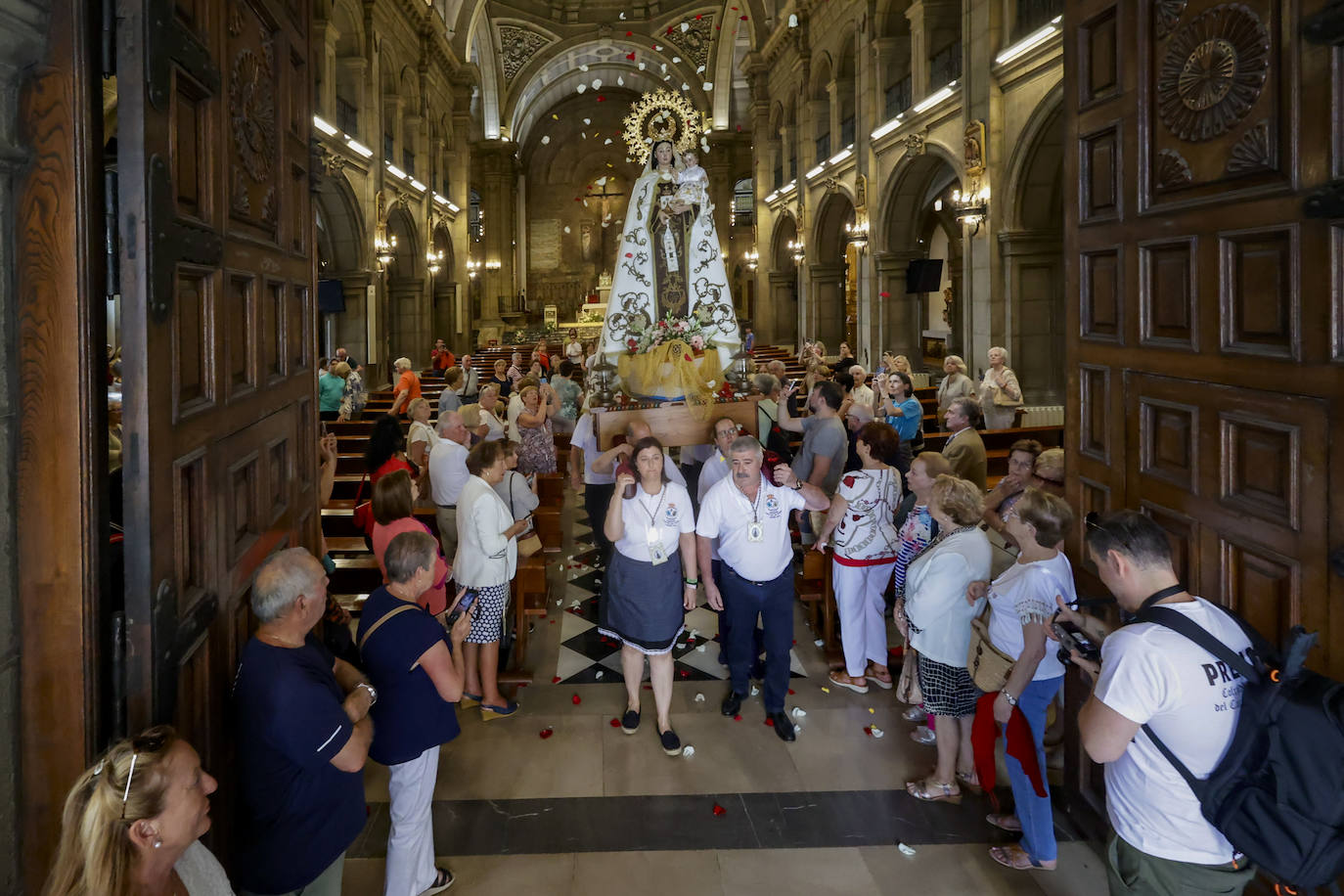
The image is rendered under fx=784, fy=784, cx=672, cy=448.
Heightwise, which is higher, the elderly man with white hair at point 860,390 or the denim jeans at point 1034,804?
the elderly man with white hair at point 860,390

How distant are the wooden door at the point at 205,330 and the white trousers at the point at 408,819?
61 cm

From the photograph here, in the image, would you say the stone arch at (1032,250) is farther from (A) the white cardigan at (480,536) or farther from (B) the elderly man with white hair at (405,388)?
(A) the white cardigan at (480,536)

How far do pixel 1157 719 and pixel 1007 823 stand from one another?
159cm

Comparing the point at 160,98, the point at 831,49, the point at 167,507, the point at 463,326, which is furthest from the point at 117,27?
the point at 463,326

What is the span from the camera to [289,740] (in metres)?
2.11

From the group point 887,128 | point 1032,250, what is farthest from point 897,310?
point 1032,250

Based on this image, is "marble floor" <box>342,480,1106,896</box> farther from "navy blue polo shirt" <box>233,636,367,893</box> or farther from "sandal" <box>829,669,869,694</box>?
"navy blue polo shirt" <box>233,636,367,893</box>

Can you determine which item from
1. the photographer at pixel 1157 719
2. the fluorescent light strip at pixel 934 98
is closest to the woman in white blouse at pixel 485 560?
the photographer at pixel 1157 719

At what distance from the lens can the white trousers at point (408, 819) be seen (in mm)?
2799

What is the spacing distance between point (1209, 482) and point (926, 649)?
143cm

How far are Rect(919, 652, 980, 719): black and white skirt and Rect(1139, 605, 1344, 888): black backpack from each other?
5.01 feet

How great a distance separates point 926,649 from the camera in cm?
353

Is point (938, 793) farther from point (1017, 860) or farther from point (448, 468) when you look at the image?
point (448, 468)

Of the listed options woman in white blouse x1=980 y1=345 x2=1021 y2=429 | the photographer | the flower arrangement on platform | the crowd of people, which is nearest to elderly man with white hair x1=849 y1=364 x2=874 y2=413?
woman in white blouse x1=980 y1=345 x2=1021 y2=429
